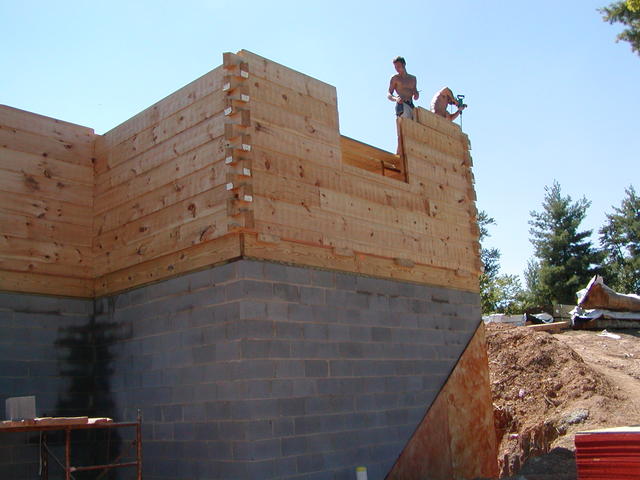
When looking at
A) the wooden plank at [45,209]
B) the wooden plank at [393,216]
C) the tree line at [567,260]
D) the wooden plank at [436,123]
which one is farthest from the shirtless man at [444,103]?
the tree line at [567,260]

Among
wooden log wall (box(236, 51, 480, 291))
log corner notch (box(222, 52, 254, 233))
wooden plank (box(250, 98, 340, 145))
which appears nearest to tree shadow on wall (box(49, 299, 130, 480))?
log corner notch (box(222, 52, 254, 233))

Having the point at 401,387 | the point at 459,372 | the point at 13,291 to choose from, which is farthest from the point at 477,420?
the point at 13,291

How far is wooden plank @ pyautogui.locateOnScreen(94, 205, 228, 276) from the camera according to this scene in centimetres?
744

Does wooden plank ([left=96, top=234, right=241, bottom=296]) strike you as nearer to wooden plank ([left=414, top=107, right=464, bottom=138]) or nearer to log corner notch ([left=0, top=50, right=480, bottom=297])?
log corner notch ([left=0, top=50, right=480, bottom=297])

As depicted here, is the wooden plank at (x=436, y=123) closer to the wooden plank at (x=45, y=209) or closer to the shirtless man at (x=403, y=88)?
the shirtless man at (x=403, y=88)

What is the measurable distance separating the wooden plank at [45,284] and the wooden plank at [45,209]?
0.78m

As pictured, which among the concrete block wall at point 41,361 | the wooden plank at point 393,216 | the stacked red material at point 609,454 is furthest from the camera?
the wooden plank at point 393,216

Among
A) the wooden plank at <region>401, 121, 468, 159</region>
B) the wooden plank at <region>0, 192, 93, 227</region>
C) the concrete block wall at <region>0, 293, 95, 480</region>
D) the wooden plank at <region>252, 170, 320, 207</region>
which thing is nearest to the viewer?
the wooden plank at <region>252, 170, 320, 207</region>

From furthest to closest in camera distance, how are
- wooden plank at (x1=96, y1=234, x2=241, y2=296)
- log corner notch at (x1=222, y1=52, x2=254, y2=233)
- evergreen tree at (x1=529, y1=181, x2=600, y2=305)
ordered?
evergreen tree at (x1=529, y1=181, x2=600, y2=305), wooden plank at (x1=96, y1=234, x2=241, y2=296), log corner notch at (x1=222, y1=52, x2=254, y2=233)

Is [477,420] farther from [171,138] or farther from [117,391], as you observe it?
[171,138]

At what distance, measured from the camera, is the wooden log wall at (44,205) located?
8.61 metres

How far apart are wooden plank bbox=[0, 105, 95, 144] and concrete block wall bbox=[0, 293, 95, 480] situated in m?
2.24

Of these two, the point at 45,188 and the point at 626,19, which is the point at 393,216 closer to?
the point at 45,188

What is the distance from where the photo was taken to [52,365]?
340 inches
